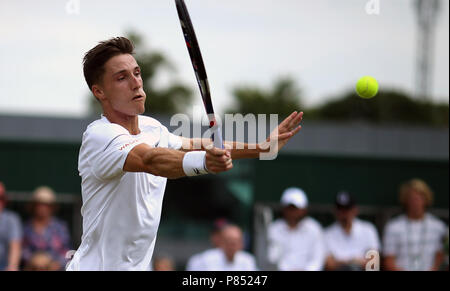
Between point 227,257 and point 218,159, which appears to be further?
point 227,257

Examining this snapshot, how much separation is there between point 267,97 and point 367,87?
58635 millimetres

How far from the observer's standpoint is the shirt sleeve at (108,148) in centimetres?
484

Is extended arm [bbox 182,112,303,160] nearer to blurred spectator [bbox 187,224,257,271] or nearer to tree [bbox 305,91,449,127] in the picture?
blurred spectator [bbox 187,224,257,271]

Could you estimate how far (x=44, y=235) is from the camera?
9523 mm

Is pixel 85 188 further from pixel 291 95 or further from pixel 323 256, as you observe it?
pixel 291 95

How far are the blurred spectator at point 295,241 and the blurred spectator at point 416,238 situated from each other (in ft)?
2.98

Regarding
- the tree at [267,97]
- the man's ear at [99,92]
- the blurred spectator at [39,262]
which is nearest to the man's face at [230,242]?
the blurred spectator at [39,262]

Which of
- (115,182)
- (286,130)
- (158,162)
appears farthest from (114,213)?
(286,130)

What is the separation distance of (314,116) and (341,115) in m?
2.73

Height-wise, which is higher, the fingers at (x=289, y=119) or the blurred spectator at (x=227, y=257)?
the fingers at (x=289, y=119)

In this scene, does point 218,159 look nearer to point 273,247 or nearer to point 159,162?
point 159,162

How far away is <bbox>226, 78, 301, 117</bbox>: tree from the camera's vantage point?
→ 204 feet

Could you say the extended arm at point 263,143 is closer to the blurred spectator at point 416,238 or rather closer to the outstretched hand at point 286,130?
the outstretched hand at point 286,130
